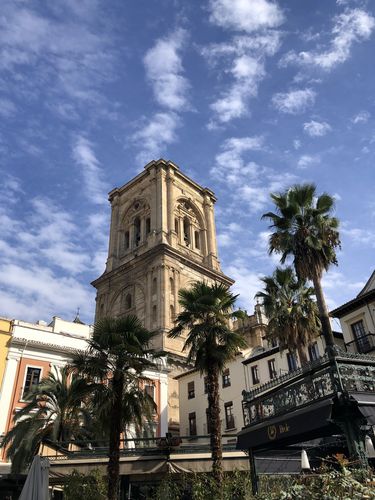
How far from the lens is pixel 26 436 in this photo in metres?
19.5

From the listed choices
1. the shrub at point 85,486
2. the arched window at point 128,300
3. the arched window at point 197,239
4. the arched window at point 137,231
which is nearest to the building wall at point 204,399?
the arched window at point 128,300

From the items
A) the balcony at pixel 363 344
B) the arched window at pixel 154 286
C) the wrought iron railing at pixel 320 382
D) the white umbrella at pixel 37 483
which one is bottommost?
the white umbrella at pixel 37 483

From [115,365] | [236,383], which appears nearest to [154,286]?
[236,383]

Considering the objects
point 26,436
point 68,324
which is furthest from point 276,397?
point 68,324

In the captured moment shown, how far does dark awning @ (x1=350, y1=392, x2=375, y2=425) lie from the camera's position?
8258 millimetres

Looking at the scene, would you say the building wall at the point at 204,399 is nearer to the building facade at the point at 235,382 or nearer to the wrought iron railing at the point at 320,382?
the building facade at the point at 235,382

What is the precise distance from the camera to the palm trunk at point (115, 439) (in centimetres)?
1528

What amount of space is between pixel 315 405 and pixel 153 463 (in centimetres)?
1049

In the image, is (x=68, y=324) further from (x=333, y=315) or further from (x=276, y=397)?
(x=276, y=397)

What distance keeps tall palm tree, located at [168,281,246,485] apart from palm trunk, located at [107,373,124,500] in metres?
3.20

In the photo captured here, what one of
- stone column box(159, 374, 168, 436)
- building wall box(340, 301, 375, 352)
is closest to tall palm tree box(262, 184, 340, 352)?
building wall box(340, 301, 375, 352)

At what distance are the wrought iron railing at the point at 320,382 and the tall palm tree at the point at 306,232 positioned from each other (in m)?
8.04

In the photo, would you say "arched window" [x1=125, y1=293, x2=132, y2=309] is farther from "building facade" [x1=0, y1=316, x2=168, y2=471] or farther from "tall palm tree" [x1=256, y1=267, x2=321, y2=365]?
"tall palm tree" [x1=256, y1=267, x2=321, y2=365]

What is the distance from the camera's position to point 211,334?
18.5m
